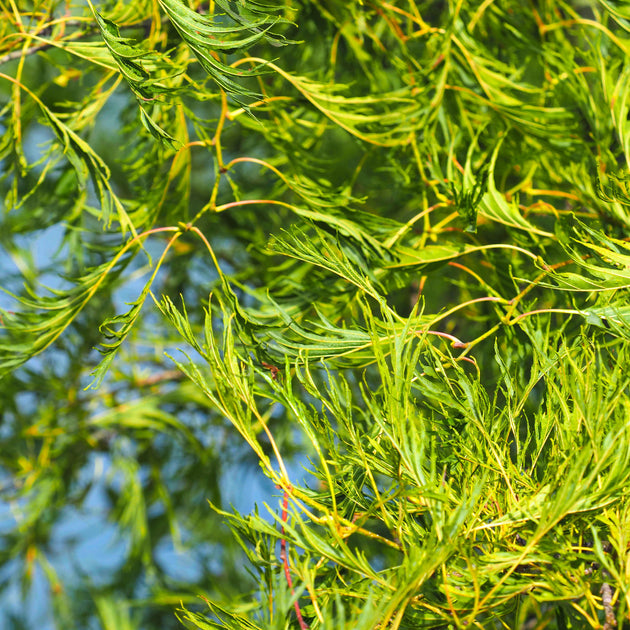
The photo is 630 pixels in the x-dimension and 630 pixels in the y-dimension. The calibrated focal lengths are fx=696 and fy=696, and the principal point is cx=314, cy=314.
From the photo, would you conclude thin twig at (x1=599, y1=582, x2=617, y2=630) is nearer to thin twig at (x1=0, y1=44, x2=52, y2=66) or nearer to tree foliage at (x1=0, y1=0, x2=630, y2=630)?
tree foliage at (x1=0, y1=0, x2=630, y2=630)

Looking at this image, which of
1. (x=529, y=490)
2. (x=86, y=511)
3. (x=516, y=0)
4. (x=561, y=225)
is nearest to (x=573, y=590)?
(x=529, y=490)

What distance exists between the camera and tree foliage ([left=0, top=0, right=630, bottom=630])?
0.16 m

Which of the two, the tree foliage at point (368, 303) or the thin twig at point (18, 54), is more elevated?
the thin twig at point (18, 54)

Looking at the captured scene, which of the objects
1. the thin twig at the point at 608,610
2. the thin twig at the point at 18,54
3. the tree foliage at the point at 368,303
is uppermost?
the thin twig at the point at 18,54

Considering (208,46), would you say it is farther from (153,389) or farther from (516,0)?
(153,389)

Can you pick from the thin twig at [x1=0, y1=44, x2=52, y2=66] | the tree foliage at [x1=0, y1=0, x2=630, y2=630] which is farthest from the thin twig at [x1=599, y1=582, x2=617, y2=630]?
the thin twig at [x1=0, y1=44, x2=52, y2=66]

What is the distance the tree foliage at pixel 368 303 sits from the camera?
0.16 m

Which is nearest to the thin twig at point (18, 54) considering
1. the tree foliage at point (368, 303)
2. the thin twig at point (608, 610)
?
the tree foliage at point (368, 303)

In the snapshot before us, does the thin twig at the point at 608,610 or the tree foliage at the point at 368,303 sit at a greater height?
the tree foliage at the point at 368,303

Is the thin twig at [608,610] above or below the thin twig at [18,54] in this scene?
below

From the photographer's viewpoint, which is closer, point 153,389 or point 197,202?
point 153,389

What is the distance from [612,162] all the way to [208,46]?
0.50 feet

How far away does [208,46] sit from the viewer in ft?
0.58

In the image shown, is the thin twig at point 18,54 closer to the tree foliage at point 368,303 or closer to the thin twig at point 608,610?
the tree foliage at point 368,303
